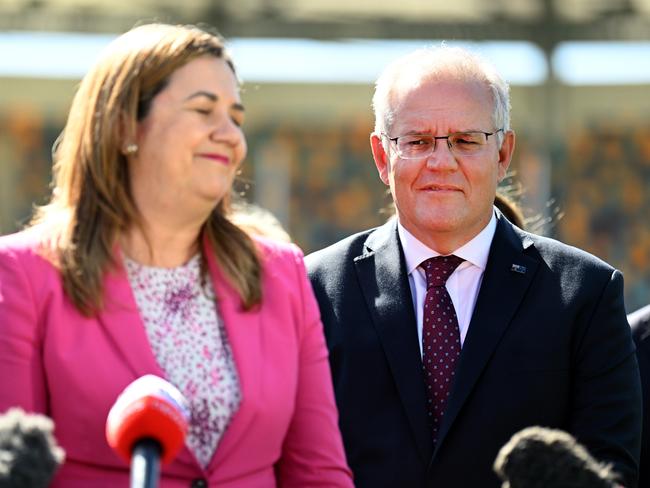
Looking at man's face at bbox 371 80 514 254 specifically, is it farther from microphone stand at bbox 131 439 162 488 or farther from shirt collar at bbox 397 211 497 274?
microphone stand at bbox 131 439 162 488

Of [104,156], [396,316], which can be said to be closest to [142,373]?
[104,156]

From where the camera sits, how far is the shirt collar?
3636 mm

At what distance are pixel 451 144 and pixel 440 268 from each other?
34 cm

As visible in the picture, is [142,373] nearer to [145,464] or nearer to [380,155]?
[145,464]

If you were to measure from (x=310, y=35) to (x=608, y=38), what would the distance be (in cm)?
306

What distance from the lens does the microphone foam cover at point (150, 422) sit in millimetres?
1987

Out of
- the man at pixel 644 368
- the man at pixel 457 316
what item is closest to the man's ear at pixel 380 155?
the man at pixel 457 316

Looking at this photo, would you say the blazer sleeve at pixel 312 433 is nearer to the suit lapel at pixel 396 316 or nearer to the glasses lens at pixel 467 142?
the suit lapel at pixel 396 316

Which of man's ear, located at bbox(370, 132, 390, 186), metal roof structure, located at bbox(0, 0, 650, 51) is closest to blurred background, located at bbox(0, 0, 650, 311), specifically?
metal roof structure, located at bbox(0, 0, 650, 51)

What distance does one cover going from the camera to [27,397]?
96.3 inches

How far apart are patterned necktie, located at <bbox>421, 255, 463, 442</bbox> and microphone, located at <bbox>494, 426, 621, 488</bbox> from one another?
1.42 m

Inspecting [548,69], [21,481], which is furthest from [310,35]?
[21,481]

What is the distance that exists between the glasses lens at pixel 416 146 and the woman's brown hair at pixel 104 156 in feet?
3.41

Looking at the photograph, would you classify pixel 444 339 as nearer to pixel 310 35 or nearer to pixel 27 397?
pixel 27 397
